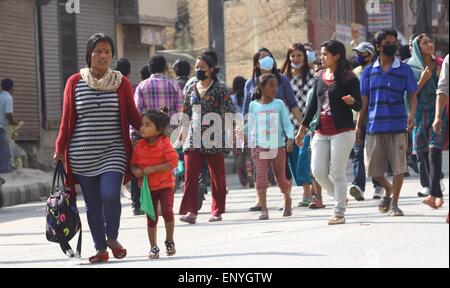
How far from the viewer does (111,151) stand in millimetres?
8961

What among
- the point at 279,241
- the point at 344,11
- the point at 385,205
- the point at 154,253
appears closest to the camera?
the point at 154,253

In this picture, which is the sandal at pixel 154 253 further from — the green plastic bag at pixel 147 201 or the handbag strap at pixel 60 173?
the handbag strap at pixel 60 173

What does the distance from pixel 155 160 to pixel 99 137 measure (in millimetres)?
535

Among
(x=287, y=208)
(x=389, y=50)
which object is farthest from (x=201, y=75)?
(x=389, y=50)

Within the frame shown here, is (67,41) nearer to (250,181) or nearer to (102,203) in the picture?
(250,181)

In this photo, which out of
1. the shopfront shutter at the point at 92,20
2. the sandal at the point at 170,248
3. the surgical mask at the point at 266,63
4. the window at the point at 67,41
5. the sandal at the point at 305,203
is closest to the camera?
the sandal at the point at 170,248

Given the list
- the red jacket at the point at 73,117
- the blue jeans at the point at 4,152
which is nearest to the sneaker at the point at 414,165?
the blue jeans at the point at 4,152

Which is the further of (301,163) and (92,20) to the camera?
(92,20)

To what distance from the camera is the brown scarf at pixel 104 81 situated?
8.97 meters

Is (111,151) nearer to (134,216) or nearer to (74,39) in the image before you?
(134,216)

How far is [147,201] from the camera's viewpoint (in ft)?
30.5

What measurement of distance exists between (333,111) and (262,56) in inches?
94.1

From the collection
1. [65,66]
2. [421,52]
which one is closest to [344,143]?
[421,52]

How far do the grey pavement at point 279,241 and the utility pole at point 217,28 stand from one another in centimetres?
1177
